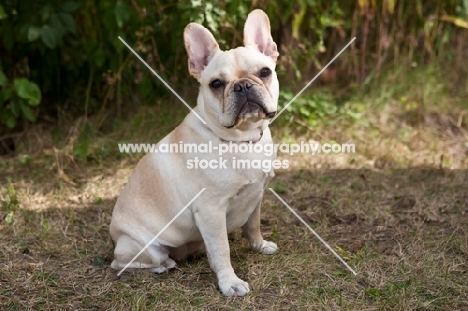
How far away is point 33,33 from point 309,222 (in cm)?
232

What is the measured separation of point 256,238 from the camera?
132 inches

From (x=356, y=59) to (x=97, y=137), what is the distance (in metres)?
2.43

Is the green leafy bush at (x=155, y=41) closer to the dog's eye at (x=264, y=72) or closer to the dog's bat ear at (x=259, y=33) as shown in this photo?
the dog's bat ear at (x=259, y=33)

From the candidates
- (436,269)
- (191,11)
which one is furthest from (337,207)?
(191,11)

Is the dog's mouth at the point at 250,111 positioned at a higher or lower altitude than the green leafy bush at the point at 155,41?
higher

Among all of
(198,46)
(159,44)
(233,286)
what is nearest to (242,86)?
(198,46)

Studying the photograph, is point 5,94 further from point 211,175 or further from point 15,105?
point 211,175

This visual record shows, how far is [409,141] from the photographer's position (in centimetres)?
511

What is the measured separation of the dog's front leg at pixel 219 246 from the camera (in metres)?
2.89

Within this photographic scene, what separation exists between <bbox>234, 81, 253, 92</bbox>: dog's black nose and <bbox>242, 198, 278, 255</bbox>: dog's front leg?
2.64 feet

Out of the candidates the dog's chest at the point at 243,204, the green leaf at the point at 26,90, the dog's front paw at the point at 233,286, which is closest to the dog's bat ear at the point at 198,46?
the dog's chest at the point at 243,204

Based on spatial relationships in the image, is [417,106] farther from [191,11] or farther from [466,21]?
[191,11]

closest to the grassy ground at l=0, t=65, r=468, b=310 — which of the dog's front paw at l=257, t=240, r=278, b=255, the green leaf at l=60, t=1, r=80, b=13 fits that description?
the dog's front paw at l=257, t=240, r=278, b=255

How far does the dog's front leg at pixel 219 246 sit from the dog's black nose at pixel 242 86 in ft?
1.84
